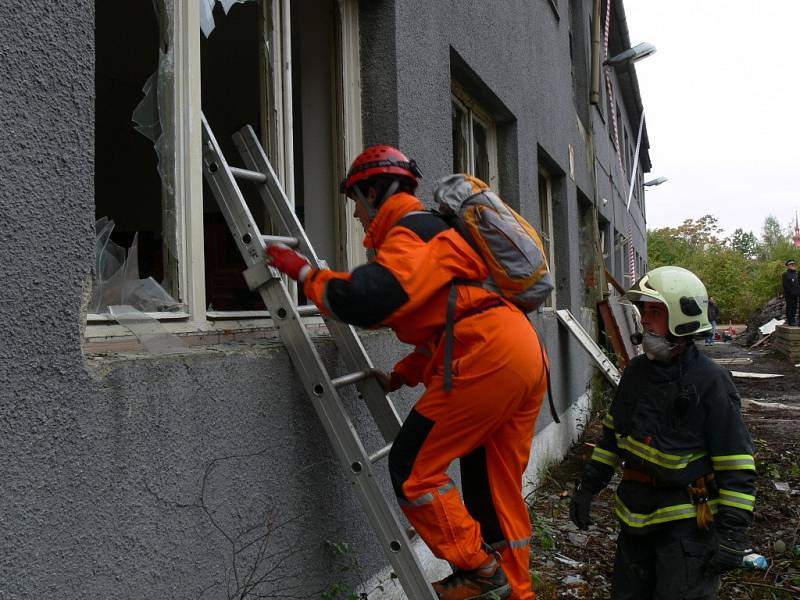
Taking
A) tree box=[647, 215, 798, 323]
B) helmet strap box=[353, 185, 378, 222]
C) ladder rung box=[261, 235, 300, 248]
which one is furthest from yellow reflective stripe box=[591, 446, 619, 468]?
tree box=[647, 215, 798, 323]

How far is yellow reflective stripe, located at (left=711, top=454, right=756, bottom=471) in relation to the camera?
2.75m

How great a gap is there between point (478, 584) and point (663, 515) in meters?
0.78

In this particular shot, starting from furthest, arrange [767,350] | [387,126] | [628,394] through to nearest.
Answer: [767,350]
[387,126]
[628,394]

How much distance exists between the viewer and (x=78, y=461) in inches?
71.7

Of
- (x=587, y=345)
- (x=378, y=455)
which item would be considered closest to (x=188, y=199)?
(x=378, y=455)

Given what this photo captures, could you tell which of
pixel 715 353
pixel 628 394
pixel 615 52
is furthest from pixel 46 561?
pixel 715 353

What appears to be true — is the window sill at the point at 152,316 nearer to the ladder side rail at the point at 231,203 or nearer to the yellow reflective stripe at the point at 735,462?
the ladder side rail at the point at 231,203

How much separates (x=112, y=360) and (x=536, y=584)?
3.03m

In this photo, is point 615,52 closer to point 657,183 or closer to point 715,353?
point 715,353

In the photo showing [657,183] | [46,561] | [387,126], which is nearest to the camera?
[46,561]

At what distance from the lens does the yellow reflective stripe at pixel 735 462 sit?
2.75 metres

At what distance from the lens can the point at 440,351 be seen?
2691 mm

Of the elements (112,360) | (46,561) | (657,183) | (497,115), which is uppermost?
(657,183)

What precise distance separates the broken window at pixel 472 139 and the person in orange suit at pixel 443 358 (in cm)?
312
